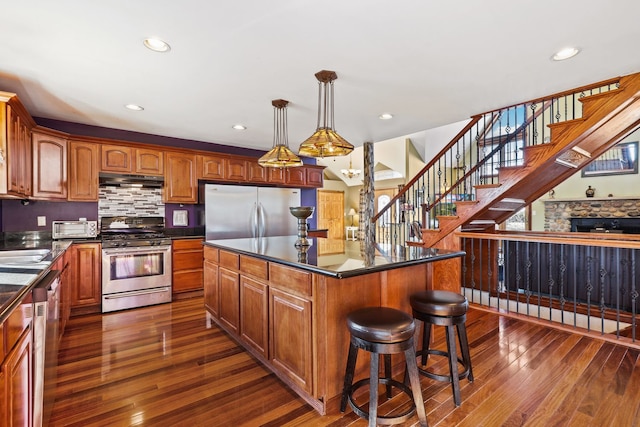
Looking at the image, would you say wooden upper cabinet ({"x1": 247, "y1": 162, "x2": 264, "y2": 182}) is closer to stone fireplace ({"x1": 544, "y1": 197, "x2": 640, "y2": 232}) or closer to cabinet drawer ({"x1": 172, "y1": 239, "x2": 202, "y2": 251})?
cabinet drawer ({"x1": 172, "y1": 239, "x2": 202, "y2": 251})

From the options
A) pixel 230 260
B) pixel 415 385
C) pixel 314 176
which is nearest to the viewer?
pixel 415 385

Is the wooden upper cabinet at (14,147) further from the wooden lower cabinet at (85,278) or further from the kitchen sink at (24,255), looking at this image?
the wooden lower cabinet at (85,278)

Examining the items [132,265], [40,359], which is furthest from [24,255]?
[40,359]

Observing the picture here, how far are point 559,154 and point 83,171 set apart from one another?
17.7 feet

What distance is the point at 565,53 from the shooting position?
7.83 feet

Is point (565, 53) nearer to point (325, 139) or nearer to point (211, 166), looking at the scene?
point (325, 139)

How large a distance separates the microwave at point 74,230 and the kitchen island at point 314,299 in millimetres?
2476

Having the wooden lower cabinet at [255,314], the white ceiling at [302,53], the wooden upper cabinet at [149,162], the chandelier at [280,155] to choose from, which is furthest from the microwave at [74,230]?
the wooden lower cabinet at [255,314]

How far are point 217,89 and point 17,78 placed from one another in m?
1.65

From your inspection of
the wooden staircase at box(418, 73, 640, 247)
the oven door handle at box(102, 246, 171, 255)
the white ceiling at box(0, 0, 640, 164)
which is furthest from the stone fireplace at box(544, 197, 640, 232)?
the oven door handle at box(102, 246, 171, 255)

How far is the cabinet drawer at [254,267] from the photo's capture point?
2310mm

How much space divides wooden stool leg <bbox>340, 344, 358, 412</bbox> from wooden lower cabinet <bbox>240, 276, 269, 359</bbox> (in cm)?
72

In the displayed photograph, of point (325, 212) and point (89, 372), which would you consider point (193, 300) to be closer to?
point (89, 372)

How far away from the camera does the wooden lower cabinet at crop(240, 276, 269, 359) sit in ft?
7.64
